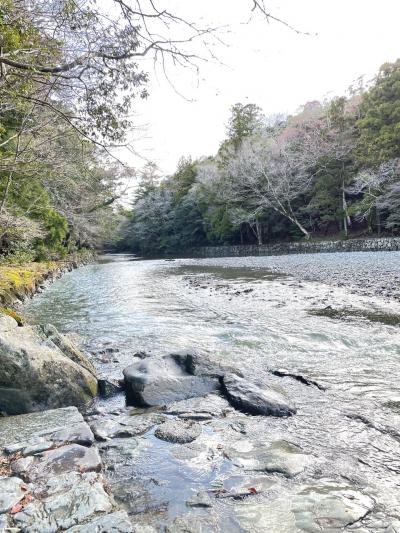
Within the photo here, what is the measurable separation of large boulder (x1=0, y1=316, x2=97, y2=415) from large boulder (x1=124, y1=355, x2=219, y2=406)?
47 centimetres

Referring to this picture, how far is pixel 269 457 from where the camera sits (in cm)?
265

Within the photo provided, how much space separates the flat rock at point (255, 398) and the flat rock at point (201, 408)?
0.11 m

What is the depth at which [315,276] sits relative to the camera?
45.2ft

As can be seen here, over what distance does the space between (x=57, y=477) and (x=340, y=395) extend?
2.65 metres

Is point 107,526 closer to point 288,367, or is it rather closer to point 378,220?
point 288,367

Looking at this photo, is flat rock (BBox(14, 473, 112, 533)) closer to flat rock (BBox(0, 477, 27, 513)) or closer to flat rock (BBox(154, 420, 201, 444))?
flat rock (BBox(0, 477, 27, 513))

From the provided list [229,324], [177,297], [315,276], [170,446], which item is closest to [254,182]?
[315,276]

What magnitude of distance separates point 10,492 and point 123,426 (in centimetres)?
120

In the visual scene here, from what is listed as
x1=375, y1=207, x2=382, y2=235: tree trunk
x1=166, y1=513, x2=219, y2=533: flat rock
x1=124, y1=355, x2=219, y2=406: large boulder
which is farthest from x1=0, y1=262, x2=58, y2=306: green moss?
x1=375, y1=207, x2=382, y2=235: tree trunk

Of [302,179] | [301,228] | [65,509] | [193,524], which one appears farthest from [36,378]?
[302,179]

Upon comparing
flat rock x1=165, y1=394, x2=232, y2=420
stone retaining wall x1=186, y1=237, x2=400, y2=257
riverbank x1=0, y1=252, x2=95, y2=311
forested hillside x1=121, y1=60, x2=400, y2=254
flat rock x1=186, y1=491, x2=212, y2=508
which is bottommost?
flat rock x1=165, y1=394, x2=232, y2=420

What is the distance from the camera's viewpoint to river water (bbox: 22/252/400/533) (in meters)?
2.17

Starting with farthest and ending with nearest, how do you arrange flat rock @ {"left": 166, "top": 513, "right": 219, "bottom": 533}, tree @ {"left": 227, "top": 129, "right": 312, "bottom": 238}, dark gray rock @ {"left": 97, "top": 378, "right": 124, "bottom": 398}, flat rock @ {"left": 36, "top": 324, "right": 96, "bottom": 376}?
tree @ {"left": 227, "top": 129, "right": 312, "bottom": 238}, flat rock @ {"left": 36, "top": 324, "right": 96, "bottom": 376}, dark gray rock @ {"left": 97, "top": 378, "right": 124, "bottom": 398}, flat rock @ {"left": 166, "top": 513, "right": 219, "bottom": 533}

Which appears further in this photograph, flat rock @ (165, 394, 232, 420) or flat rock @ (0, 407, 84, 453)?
flat rock @ (165, 394, 232, 420)
